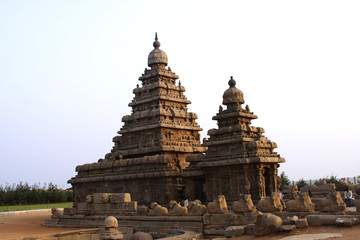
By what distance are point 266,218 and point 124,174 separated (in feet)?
61.3

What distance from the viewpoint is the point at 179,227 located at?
22.3 m

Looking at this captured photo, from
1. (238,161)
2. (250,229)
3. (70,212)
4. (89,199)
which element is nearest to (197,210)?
(250,229)

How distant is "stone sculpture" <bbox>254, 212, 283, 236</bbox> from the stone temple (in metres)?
11.1

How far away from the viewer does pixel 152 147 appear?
3388 centimetres

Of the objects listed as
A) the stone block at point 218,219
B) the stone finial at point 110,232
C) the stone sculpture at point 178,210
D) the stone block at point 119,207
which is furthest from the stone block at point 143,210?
the stone finial at point 110,232

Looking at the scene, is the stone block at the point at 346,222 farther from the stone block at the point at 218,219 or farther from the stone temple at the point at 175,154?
the stone temple at the point at 175,154

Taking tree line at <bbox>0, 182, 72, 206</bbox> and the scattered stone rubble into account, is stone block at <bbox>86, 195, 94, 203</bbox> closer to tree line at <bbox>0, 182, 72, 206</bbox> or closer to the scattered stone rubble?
the scattered stone rubble

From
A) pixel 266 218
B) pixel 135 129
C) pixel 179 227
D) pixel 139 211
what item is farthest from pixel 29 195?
pixel 266 218

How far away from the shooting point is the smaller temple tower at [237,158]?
27.3 m

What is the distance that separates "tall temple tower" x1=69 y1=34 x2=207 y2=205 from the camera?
3111cm

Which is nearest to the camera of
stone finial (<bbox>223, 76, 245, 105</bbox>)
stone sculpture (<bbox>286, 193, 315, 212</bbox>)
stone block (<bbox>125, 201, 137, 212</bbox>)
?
stone sculpture (<bbox>286, 193, 315, 212</bbox>)

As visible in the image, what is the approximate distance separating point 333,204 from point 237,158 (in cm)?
1042

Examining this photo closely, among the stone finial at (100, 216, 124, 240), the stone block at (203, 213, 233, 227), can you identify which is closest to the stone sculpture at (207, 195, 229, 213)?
the stone block at (203, 213, 233, 227)

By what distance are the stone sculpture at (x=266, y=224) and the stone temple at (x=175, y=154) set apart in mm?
11115
